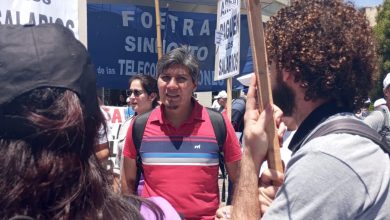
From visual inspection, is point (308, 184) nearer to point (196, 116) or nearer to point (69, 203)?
point (69, 203)

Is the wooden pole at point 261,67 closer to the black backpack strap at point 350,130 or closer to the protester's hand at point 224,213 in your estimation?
the black backpack strap at point 350,130

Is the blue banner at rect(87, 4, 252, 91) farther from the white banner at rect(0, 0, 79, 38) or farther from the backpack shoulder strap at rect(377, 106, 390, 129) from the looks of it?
the white banner at rect(0, 0, 79, 38)

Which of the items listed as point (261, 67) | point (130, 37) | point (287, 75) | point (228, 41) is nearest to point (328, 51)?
point (287, 75)

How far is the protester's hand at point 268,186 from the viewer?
2111 mm

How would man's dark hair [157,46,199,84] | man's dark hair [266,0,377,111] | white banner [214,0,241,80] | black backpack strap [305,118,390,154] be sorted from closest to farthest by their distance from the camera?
1. black backpack strap [305,118,390,154]
2. man's dark hair [266,0,377,111]
3. man's dark hair [157,46,199,84]
4. white banner [214,0,241,80]

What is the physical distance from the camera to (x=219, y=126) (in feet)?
12.9

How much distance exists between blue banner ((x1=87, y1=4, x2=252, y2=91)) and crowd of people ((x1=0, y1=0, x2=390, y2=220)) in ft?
13.2

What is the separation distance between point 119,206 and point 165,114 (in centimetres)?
257

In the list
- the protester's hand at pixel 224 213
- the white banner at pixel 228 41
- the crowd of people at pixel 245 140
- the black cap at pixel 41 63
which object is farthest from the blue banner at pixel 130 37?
the black cap at pixel 41 63

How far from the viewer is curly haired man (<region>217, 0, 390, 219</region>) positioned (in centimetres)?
186

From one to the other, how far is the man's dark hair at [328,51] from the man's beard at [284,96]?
6 cm

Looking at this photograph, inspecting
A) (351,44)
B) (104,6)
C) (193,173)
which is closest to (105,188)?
(351,44)

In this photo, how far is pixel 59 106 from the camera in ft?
4.33

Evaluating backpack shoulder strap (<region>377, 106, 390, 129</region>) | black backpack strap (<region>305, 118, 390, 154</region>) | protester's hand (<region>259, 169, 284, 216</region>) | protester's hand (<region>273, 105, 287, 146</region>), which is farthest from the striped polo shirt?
backpack shoulder strap (<region>377, 106, 390, 129</region>)
